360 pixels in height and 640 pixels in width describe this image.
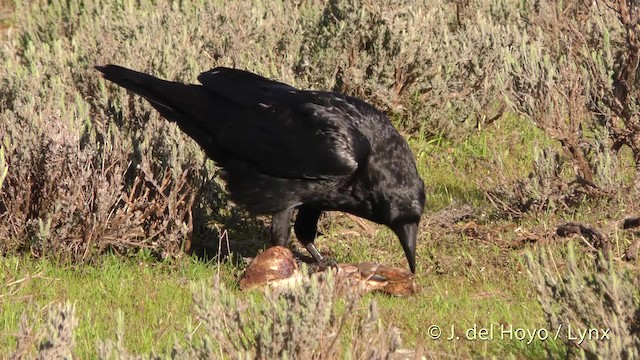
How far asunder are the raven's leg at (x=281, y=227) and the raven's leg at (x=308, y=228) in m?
0.25

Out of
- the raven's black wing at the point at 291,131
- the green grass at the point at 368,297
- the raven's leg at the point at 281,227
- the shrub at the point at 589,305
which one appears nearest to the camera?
the shrub at the point at 589,305

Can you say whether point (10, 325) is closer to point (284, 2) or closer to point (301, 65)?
point (301, 65)

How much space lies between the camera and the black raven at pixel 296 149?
6344mm

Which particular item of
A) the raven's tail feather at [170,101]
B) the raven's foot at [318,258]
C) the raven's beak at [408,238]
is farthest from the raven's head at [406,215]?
the raven's tail feather at [170,101]

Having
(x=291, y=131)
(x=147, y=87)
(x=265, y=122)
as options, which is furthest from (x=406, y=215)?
(x=147, y=87)

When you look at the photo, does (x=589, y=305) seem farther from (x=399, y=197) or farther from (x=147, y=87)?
(x=147, y=87)

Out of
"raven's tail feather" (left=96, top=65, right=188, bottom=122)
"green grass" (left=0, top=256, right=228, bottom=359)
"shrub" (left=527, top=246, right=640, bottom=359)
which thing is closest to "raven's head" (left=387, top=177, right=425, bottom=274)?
"green grass" (left=0, top=256, right=228, bottom=359)

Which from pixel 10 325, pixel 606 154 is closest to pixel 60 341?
pixel 10 325

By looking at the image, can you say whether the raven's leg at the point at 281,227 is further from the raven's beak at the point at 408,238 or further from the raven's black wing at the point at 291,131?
the raven's beak at the point at 408,238

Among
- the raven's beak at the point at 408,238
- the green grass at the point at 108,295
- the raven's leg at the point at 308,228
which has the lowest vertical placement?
the green grass at the point at 108,295

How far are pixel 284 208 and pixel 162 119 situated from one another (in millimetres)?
1131

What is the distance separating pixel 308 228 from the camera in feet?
22.5

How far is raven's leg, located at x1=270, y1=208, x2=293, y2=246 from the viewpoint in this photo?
258 inches

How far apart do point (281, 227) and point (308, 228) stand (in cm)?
33
